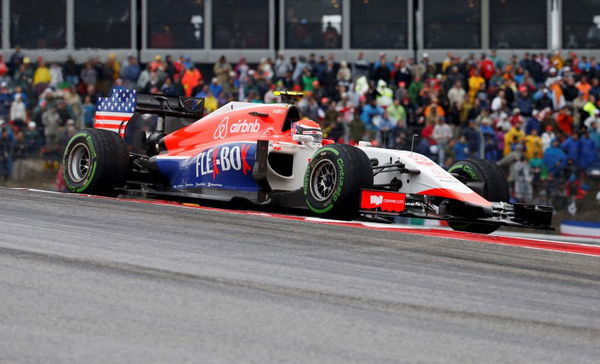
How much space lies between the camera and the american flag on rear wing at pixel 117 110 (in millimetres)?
13828

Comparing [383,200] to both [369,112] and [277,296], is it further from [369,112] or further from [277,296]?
[369,112]

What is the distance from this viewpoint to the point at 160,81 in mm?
23031

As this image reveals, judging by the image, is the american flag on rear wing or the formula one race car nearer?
the formula one race car

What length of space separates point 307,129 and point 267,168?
0.57m

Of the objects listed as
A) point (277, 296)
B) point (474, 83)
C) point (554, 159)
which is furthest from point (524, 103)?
point (277, 296)

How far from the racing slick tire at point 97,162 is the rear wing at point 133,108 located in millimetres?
730

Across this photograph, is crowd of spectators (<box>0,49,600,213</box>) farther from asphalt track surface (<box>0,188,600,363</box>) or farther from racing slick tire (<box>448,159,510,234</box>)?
asphalt track surface (<box>0,188,600,363</box>)

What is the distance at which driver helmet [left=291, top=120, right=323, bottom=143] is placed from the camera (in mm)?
12008

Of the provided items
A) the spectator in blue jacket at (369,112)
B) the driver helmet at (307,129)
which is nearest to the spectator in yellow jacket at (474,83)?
the spectator in blue jacket at (369,112)

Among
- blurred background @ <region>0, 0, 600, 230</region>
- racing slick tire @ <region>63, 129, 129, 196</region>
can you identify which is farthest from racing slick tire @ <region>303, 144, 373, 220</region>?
blurred background @ <region>0, 0, 600, 230</region>

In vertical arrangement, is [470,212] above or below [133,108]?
below

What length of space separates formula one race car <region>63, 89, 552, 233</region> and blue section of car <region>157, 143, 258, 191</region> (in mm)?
10

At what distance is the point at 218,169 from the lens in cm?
1232

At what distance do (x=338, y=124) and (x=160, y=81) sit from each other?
474cm
